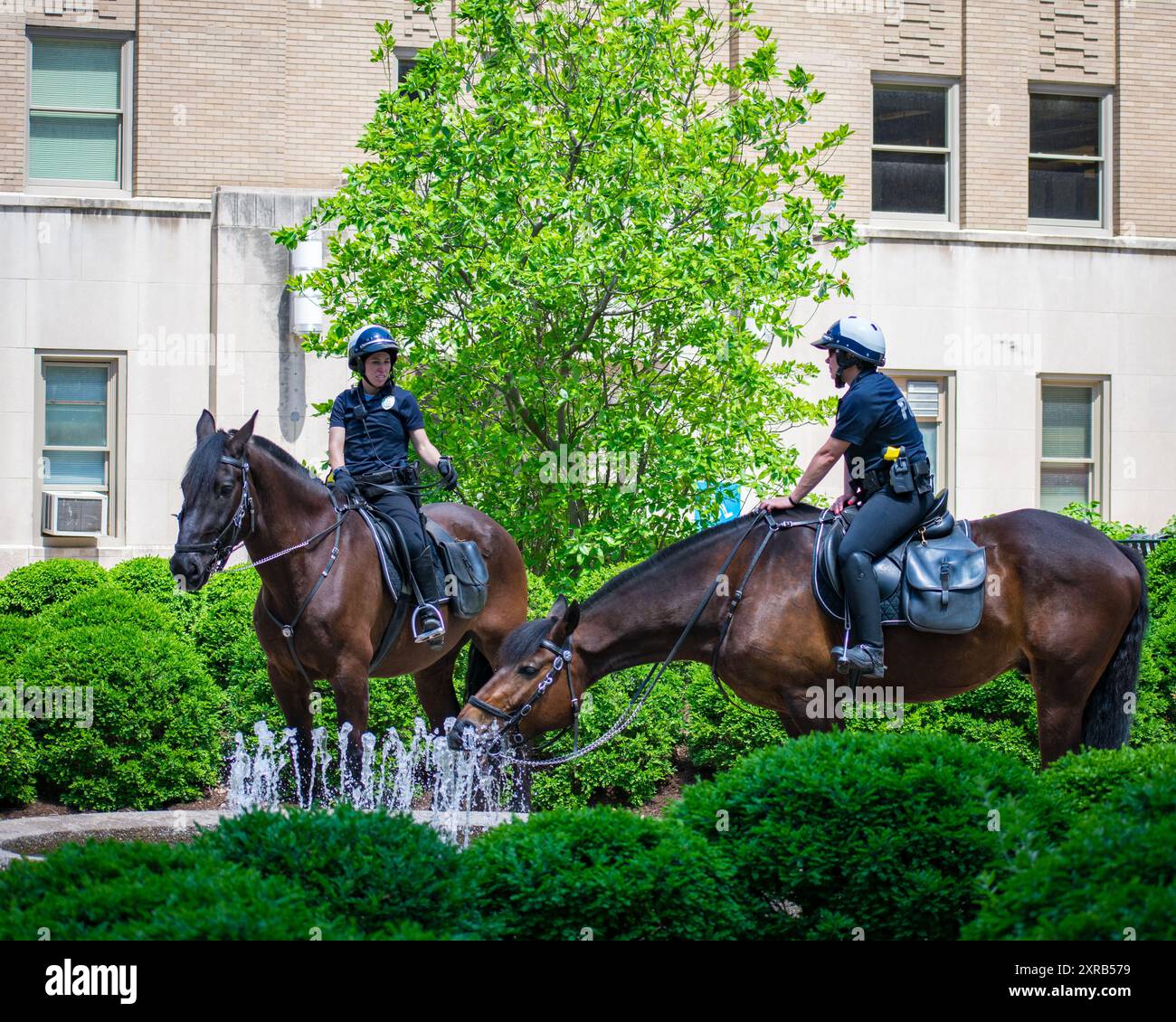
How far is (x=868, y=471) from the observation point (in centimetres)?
791

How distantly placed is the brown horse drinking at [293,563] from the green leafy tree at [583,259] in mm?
3490

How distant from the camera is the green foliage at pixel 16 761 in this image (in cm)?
935

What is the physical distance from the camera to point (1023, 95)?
20406 mm

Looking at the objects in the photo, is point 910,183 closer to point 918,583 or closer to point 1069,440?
point 1069,440

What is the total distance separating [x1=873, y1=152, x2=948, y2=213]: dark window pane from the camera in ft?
66.4

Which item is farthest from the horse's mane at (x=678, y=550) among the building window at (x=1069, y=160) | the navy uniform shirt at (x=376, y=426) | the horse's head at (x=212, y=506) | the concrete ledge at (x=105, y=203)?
the building window at (x=1069, y=160)

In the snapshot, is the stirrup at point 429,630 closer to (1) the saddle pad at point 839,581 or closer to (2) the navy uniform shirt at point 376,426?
(2) the navy uniform shirt at point 376,426

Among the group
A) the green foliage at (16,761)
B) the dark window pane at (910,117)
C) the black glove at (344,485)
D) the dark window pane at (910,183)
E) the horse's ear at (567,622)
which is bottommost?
the green foliage at (16,761)

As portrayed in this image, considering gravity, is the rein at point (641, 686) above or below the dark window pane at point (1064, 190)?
below

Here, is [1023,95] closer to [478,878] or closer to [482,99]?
[482,99]

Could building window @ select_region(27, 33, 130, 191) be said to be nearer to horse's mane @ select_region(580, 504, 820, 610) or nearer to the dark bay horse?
horse's mane @ select_region(580, 504, 820, 610)

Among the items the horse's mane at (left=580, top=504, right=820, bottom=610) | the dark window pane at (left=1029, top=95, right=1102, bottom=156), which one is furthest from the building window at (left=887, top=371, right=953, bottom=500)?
the horse's mane at (left=580, top=504, right=820, bottom=610)

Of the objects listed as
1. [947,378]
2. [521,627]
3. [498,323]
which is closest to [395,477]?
[521,627]
